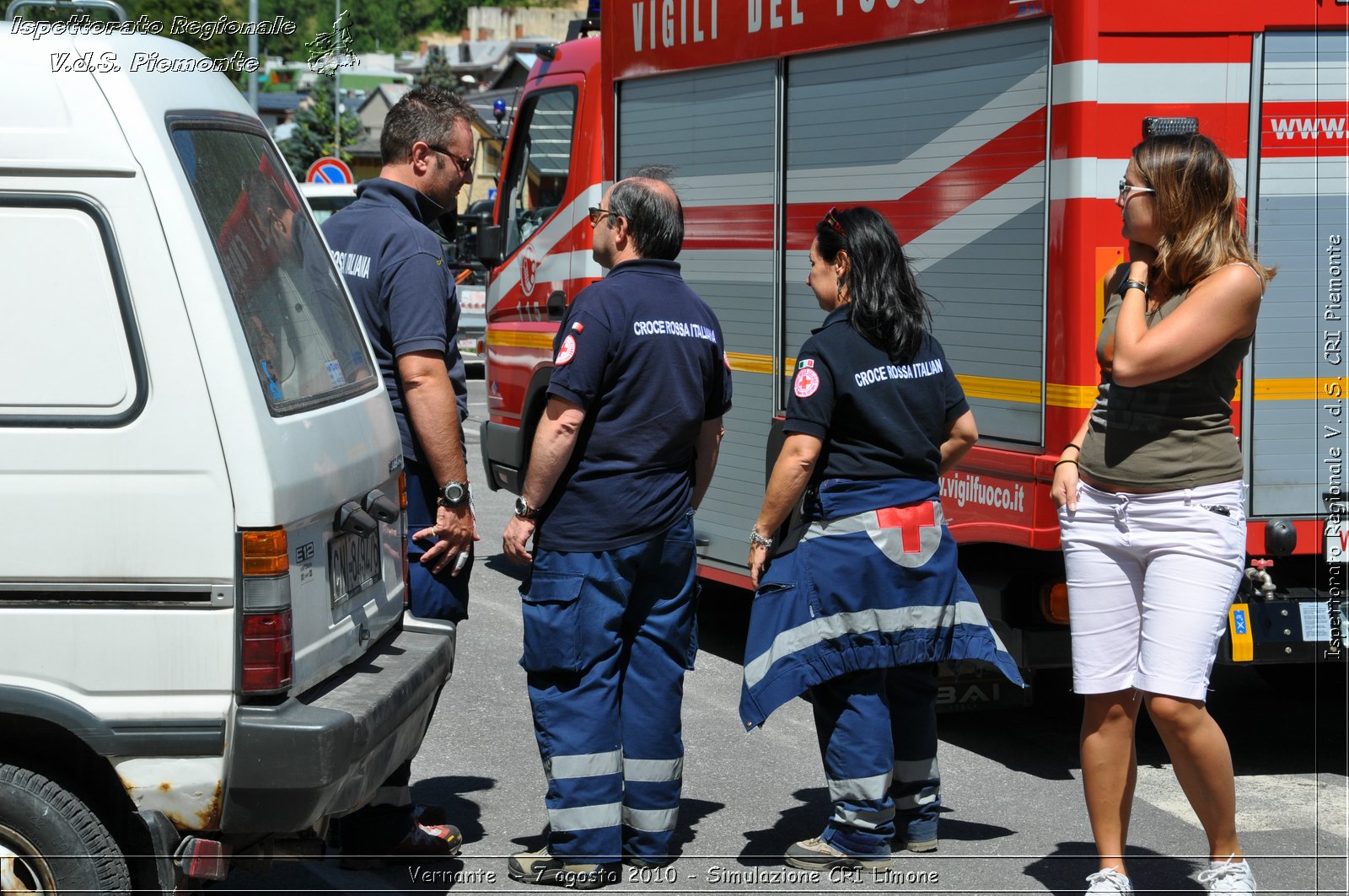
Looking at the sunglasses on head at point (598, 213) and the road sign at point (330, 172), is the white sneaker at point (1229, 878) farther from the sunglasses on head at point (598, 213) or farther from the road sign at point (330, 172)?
the road sign at point (330, 172)

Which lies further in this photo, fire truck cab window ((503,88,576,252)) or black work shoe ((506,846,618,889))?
fire truck cab window ((503,88,576,252))

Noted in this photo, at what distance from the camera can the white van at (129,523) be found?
10.2 ft

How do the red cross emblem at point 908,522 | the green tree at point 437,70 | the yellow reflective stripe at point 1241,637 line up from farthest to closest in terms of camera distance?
the green tree at point 437,70
the yellow reflective stripe at point 1241,637
the red cross emblem at point 908,522

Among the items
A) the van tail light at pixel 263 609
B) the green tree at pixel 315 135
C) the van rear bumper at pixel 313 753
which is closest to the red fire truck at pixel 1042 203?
the van rear bumper at pixel 313 753

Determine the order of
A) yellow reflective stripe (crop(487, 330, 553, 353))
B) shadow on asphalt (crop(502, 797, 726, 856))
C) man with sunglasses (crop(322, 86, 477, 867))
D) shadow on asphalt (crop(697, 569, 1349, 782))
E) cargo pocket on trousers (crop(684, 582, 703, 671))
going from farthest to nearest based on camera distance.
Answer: yellow reflective stripe (crop(487, 330, 553, 353)) < shadow on asphalt (crop(697, 569, 1349, 782)) < shadow on asphalt (crop(502, 797, 726, 856)) < cargo pocket on trousers (crop(684, 582, 703, 671)) < man with sunglasses (crop(322, 86, 477, 867))

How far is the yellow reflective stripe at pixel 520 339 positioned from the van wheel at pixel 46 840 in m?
5.28

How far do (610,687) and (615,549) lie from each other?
40cm

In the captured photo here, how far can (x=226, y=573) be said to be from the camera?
123 inches

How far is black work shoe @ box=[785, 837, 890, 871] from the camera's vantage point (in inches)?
173

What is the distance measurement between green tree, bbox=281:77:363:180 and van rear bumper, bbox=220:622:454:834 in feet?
176

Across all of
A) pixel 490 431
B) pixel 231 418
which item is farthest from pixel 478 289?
pixel 231 418

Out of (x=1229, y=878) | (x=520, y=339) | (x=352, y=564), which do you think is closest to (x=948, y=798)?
(x=1229, y=878)

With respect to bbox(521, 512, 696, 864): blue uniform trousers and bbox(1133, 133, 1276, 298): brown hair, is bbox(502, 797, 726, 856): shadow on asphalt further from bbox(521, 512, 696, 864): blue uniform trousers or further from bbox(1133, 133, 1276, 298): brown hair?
bbox(1133, 133, 1276, 298): brown hair

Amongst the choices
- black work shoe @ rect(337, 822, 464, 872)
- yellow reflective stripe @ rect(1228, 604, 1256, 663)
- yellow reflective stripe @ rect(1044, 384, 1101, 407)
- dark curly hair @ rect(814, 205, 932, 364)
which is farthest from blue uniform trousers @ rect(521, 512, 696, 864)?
yellow reflective stripe @ rect(1228, 604, 1256, 663)
